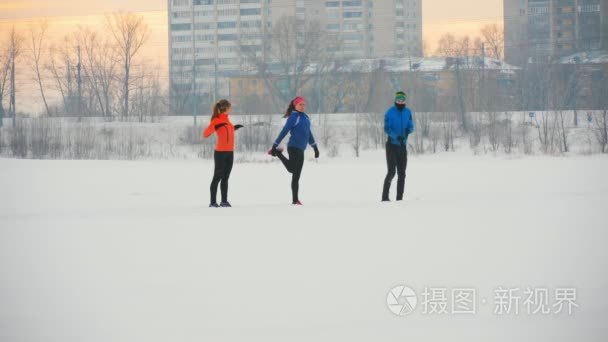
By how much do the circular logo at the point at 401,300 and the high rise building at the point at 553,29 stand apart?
52096mm

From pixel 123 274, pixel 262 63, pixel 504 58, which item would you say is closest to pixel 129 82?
pixel 262 63

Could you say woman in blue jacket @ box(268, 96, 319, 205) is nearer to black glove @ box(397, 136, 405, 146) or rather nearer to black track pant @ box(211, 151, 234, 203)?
black track pant @ box(211, 151, 234, 203)

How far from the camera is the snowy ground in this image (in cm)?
605

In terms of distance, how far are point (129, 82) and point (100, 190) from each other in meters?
44.9

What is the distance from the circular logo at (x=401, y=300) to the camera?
6349 millimetres

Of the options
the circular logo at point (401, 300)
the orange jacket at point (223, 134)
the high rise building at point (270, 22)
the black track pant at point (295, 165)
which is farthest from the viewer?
the high rise building at point (270, 22)

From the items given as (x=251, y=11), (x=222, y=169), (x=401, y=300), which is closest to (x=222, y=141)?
(x=222, y=169)

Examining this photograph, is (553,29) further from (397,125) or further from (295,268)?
(295,268)

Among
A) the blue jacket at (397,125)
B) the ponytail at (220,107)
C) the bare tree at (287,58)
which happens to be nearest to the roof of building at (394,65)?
the bare tree at (287,58)

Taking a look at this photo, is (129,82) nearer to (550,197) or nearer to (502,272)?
(550,197)

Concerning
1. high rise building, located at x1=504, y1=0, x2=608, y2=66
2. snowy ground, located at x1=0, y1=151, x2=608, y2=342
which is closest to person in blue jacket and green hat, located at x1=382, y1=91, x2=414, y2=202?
snowy ground, located at x1=0, y1=151, x2=608, y2=342

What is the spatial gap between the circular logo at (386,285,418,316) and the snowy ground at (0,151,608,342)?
7cm

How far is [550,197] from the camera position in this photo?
13312 mm

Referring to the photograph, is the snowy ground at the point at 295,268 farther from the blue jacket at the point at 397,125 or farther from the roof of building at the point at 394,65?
the roof of building at the point at 394,65
